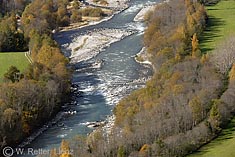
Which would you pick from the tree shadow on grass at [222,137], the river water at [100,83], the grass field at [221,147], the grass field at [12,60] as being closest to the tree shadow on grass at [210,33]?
the river water at [100,83]

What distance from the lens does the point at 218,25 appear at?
73688 mm

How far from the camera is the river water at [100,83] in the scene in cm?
4334

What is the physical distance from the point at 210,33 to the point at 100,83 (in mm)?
20174

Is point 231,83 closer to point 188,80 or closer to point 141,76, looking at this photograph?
point 188,80

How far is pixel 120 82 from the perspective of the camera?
5541 centimetres

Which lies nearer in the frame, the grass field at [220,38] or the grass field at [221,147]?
the grass field at [221,147]

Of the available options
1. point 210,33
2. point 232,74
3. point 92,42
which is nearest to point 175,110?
point 232,74

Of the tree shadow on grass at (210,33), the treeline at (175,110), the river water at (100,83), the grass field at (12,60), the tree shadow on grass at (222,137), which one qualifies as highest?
the treeline at (175,110)

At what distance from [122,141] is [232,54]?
2121 centimetres

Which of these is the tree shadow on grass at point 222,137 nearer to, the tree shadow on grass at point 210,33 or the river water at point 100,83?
the river water at point 100,83

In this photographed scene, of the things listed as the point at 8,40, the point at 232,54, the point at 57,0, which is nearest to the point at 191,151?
the point at 232,54

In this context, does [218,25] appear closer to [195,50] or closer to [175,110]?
[195,50]

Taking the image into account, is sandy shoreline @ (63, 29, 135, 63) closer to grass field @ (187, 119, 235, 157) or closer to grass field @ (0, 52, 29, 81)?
grass field @ (0, 52, 29, 81)

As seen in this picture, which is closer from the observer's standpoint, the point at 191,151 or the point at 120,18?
the point at 191,151
